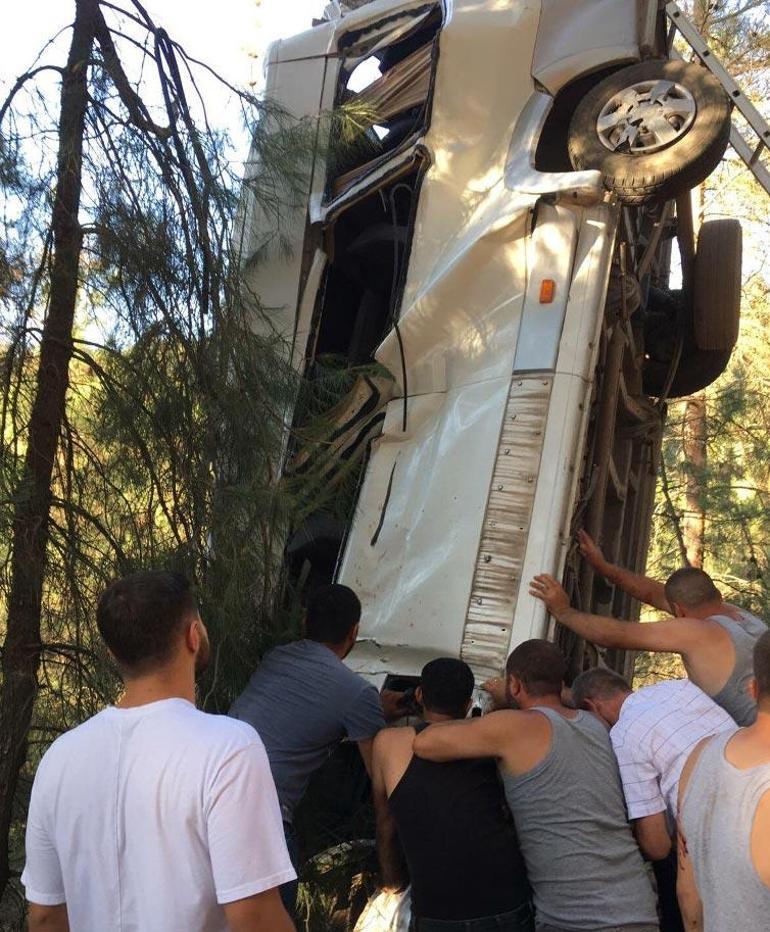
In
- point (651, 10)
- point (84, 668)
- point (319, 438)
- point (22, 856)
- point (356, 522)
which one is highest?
point (651, 10)

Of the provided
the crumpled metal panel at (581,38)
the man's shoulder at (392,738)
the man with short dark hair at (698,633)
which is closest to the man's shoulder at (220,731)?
the man's shoulder at (392,738)

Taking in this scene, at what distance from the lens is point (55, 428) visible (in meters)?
3.00

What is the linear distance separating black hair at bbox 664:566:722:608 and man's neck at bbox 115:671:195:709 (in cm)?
189

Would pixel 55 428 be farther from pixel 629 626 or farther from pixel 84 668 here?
pixel 629 626

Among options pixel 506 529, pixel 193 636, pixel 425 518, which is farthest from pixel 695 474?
pixel 193 636

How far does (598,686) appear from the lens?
291cm

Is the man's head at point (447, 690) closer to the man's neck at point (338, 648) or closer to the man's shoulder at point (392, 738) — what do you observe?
the man's shoulder at point (392, 738)

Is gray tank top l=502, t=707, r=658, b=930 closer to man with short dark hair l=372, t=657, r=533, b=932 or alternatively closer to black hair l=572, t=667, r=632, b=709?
man with short dark hair l=372, t=657, r=533, b=932

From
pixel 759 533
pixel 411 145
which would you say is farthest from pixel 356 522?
pixel 759 533

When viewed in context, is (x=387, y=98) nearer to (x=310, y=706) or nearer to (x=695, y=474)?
(x=310, y=706)

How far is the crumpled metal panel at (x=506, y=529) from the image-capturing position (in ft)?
10.9

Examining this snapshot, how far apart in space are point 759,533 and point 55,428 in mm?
9699

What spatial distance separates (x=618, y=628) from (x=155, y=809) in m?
1.89

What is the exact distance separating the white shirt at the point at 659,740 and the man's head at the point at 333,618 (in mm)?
801
